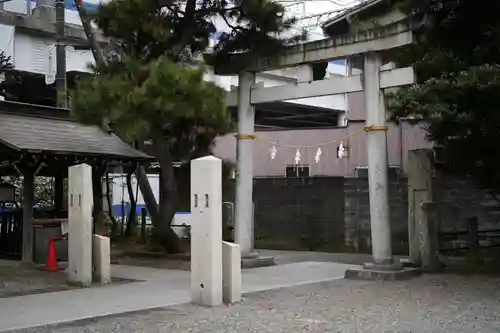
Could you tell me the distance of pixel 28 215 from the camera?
50.5ft

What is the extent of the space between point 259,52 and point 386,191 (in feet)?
14.4

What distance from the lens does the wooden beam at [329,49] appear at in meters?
13.3

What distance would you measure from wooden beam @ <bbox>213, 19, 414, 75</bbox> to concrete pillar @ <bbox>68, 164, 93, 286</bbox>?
16.6 ft

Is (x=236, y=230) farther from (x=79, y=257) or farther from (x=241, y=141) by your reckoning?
(x=79, y=257)

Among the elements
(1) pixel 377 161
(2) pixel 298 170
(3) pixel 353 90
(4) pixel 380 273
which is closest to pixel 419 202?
(1) pixel 377 161

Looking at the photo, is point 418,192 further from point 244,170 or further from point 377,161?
point 244,170

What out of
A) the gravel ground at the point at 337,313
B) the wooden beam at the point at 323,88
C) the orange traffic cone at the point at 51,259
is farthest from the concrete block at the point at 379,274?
the orange traffic cone at the point at 51,259

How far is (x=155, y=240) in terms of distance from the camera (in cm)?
1769

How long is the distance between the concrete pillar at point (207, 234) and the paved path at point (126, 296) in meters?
0.60

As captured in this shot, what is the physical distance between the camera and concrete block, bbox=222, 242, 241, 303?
10.2 metres

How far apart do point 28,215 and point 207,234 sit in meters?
6.92

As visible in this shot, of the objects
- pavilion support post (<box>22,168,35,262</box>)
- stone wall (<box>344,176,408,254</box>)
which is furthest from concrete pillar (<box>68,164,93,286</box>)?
stone wall (<box>344,176,408,254</box>)

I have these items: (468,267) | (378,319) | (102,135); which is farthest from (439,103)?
(102,135)

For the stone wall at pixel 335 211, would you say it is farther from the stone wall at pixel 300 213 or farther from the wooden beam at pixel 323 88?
the wooden beam at pixel 323 88
